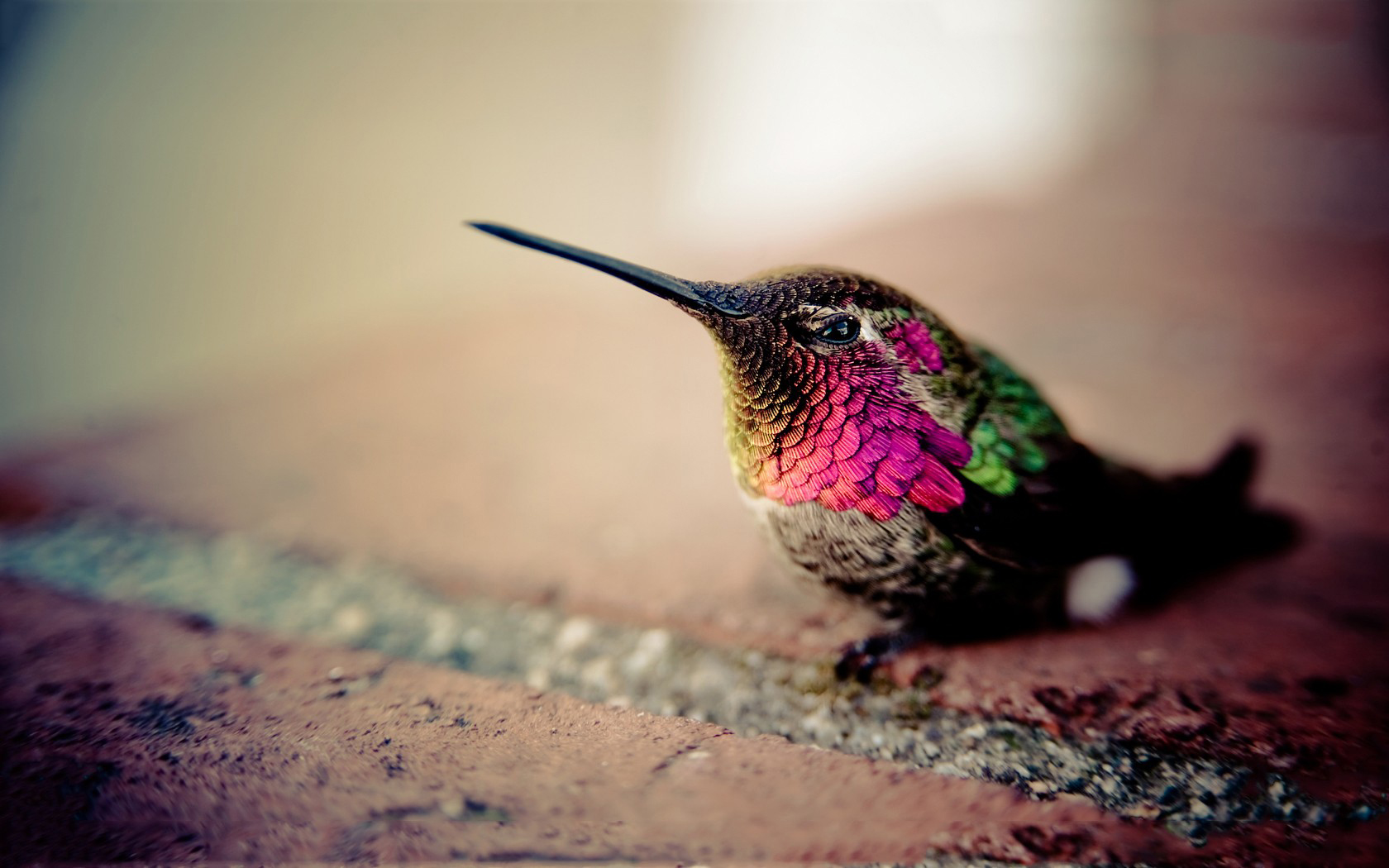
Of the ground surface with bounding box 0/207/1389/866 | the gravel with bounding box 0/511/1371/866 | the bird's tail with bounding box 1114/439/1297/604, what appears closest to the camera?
the ground surface with bounding box 0/207/1389/866

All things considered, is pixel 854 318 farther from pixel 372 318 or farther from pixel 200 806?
pixel 372 318

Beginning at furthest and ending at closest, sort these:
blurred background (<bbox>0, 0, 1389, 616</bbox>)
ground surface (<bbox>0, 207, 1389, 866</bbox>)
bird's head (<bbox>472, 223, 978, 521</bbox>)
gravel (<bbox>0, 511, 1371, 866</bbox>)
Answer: blurred background (<bbox>0, 0, 1389, 616</bbox>) < bird's head (<bbox>472, 223, 978, 521</bbox>) < gravel (<bbox>0, 511, 1371, 866</bbox>) < ground surface (<bbox>0, 207, 1389, 866</bbox>)

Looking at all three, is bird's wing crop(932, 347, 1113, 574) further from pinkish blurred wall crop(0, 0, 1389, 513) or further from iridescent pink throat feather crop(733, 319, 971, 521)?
pinkish blurred wall crop(0, 0, 1389, 513)

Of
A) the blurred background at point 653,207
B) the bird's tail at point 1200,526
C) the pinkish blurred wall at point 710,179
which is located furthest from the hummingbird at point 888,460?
the pinkish blurred wall at point 710,179

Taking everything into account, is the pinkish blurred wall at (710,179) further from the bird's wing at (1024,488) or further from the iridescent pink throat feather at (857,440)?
the iridescent pink throat feather at (857,440)

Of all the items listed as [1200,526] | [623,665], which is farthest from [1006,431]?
[623,665]

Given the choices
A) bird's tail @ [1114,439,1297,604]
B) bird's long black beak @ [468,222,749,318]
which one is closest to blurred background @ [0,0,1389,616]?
bird's tail @ [1114,439,1297,604]

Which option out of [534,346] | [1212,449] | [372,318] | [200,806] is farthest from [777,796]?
[372,318]
